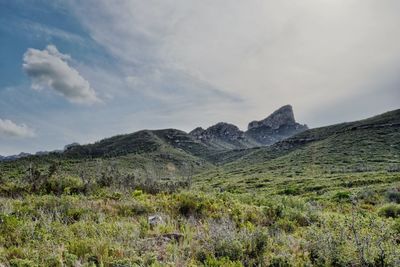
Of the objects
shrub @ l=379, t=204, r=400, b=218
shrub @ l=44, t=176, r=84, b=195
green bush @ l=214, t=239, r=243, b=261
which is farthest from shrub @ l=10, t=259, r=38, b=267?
shrub @ l=379, t=204, r=400, b=218

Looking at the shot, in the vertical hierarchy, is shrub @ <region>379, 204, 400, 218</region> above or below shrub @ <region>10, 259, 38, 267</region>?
below

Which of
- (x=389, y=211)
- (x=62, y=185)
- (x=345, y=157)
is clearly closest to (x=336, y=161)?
(x=345, y=157)

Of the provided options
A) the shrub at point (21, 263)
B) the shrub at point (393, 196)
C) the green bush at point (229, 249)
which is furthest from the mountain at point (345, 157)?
the shrub at point (21, 263)

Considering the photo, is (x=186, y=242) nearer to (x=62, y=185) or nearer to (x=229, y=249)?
(x=229, y=249)

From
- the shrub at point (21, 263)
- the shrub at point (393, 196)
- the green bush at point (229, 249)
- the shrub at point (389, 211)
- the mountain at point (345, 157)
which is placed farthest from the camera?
the mountain at point (345, 157)

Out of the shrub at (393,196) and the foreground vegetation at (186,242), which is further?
the shrub at (393,196)

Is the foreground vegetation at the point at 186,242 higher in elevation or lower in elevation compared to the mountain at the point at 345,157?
lower

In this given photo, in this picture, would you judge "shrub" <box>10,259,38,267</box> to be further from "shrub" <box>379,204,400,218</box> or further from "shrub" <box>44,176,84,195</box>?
"shrub" <box>379,204,400,218</box>

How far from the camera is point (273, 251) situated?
6.27 metres

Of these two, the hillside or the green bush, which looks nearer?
the green bush

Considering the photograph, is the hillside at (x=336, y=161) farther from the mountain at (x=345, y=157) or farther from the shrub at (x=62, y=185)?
the shrub at (x=62, y=185)

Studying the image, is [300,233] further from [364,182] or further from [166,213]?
[364,182]

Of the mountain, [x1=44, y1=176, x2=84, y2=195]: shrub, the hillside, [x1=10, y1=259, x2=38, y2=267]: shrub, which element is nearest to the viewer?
[x1=10, y1=259, x2=38, y2=267]: shrub

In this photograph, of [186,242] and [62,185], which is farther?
[62,185]
